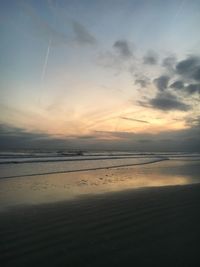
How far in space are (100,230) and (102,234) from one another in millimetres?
282

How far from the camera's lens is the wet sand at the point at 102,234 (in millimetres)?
3975

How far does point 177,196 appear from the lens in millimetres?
9148

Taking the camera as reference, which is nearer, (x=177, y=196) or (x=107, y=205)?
(x=107, y=205)

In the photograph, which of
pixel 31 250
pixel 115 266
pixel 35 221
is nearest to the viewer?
pixel 115 266

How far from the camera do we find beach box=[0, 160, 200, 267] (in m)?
4.00

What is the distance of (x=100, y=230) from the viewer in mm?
5355

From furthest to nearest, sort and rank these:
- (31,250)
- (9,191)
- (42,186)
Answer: (42,186) → (9,191) → (31,250)

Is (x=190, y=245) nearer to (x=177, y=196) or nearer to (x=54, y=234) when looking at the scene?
(x=54, y=234)

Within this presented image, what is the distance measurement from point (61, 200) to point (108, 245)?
4548mm

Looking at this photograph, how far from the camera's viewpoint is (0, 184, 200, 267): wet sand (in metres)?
3.97

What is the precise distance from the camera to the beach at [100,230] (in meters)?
4.00

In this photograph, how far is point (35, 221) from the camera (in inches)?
244

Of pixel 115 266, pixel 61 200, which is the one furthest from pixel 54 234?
pixel 61 200

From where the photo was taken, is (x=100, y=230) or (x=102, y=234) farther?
(x=100, y=230)
